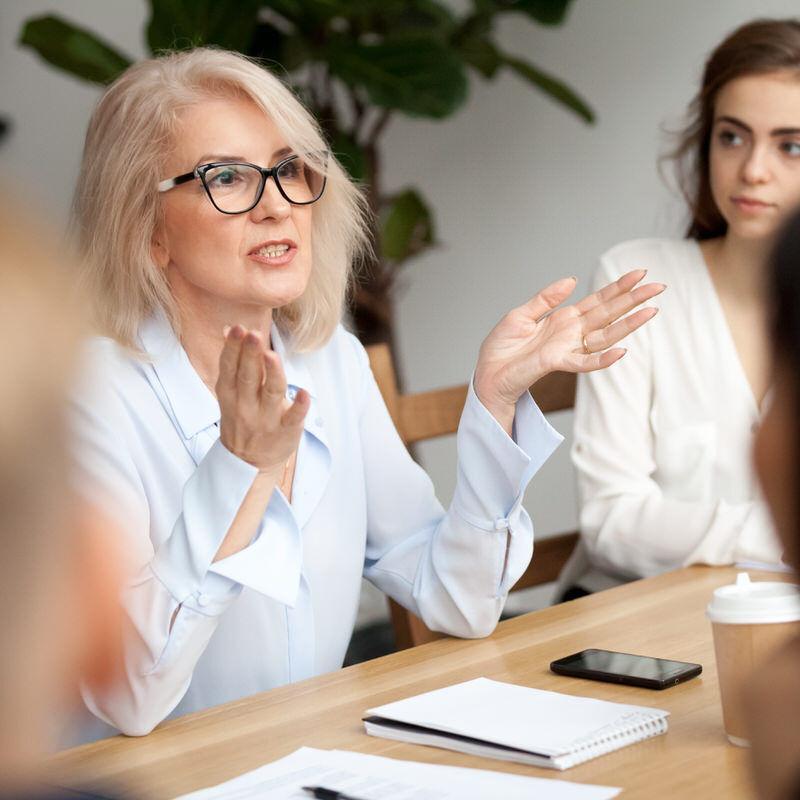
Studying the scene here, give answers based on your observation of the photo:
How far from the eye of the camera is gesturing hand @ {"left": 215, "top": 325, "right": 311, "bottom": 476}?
1.21m

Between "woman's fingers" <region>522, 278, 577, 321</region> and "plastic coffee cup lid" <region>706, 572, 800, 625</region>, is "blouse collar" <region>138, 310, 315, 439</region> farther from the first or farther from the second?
"plastic coffee cup lid" <region>706, 572, 800, 625</region>

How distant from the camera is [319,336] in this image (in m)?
1.81

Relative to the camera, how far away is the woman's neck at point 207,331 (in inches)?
66.4

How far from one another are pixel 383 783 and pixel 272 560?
0.37 meters

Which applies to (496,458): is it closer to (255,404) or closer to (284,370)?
(284,370)

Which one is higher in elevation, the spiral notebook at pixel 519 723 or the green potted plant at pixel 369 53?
the green potted plant at pixel 369 53

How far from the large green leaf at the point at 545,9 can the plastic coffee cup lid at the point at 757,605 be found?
2371 millimetres

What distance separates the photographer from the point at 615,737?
3.57 ft

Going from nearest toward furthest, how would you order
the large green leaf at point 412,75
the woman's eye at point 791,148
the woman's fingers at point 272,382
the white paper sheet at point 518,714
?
1. the white paper sheet at point 518,714
2. the woman's fingers at point 272,382
3. the woman's eye at point 791,148
4. the large green leaf at point 412,75

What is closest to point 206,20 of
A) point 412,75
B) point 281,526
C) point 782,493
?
point 412,75

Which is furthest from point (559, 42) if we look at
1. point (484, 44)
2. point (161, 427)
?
point (161, 427)

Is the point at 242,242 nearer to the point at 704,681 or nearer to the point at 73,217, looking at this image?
the point at 73,217

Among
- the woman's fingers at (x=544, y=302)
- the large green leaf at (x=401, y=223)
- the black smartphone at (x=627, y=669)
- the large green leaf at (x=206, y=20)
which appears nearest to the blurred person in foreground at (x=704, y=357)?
the woman's fingers at (x=544, y=302)

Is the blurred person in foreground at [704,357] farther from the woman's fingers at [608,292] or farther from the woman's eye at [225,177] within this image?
the woman's eye at [225,177]
